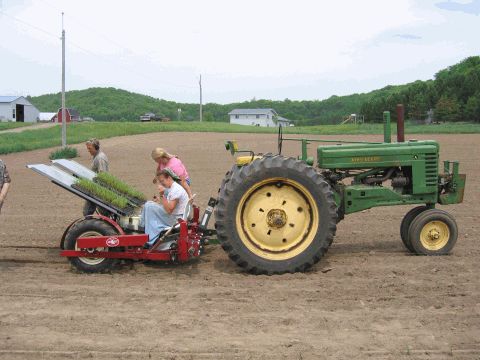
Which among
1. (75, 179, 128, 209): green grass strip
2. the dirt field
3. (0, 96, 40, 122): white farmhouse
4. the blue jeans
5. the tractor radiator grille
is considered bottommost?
the dirt field

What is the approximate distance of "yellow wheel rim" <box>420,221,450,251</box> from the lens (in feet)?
23.4

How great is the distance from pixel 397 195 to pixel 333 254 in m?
1.08

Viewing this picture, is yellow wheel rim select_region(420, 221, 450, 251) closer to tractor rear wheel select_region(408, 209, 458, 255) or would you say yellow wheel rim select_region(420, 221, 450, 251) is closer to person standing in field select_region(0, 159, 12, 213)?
tractor rear wheel select_region(408, 209, 458, 255)

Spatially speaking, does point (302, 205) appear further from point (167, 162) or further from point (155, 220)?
point (167, 162)

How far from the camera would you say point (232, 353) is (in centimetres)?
420

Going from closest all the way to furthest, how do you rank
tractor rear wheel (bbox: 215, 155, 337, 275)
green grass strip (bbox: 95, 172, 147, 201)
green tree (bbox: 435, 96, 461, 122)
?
tractor rear wheel (bbox: 215, 155, 337, 275), green grass strip (bbox: 95, 172, 147, 201), green tree (bbox: 435, 96, 461, 122)

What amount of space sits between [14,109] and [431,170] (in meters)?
81.3

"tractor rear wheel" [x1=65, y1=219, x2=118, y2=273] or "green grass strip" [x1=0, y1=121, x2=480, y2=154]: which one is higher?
"green grass strip" [x1=0, y1=121, x2=480, y2=154]

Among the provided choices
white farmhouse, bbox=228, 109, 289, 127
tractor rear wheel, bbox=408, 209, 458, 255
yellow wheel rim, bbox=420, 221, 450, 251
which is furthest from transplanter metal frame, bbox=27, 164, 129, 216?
white farmhouse, bbox=228, 109, 289, 127

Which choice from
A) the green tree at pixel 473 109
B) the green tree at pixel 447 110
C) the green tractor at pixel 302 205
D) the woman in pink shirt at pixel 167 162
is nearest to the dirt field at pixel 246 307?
the green tractor at pixel 302 205

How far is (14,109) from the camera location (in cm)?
8081

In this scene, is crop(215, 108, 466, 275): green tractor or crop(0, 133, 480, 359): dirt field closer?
crop(0, 133, 480, 359): dirt field

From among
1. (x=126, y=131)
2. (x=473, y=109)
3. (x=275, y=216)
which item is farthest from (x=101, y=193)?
(x=473, y=109)

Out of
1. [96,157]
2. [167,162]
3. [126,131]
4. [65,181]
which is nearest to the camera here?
[65,181]
